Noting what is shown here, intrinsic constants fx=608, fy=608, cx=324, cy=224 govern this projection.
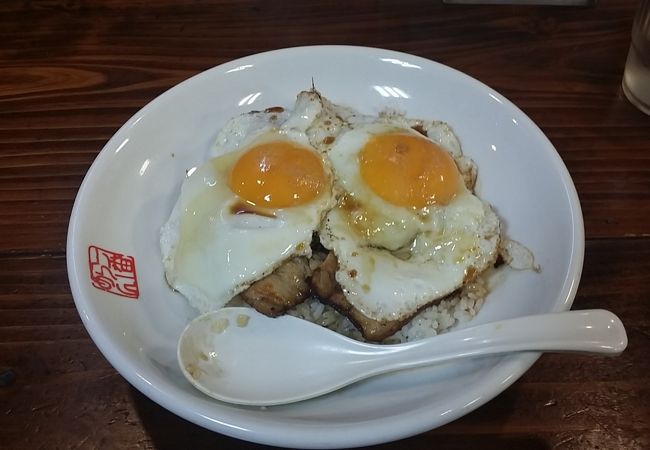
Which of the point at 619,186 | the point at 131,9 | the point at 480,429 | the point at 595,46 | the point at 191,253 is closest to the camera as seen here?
the point at 480,429

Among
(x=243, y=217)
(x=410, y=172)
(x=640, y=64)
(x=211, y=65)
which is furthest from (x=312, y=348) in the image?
(x=640, y=64)

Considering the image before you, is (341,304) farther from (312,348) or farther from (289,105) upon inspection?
(289,105)

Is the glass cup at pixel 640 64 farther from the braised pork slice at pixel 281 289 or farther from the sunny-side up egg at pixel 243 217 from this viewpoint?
the braised pork slice at pixel 281 289

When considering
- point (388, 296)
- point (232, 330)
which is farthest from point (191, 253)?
point (388, 296)

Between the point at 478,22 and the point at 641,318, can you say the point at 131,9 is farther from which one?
the point at 641,318

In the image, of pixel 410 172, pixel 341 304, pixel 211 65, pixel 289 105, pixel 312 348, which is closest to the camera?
pixel 312 348

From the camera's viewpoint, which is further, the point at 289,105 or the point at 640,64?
the point at 640,64

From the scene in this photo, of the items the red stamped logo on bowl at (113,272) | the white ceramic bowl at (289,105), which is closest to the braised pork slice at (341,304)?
the white ceramic bowl at (289,105)
